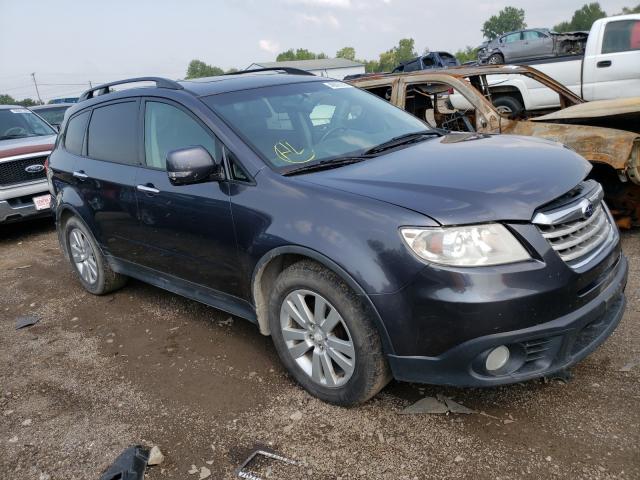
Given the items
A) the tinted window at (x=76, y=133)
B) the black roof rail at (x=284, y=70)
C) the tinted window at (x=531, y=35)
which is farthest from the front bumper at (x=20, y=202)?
the tinted window at (x=531, y=35)

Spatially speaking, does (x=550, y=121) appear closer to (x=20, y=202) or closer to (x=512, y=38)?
(x=20, y=202)

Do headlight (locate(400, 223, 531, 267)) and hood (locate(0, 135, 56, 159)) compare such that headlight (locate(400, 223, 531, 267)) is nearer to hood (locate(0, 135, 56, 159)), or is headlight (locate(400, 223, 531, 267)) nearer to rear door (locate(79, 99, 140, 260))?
rear door (locate(79, 99, 140, 260))

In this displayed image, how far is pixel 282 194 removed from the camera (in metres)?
2.82

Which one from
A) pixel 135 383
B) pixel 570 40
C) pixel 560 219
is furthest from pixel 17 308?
pixel 570 40

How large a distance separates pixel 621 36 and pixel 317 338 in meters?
8.54

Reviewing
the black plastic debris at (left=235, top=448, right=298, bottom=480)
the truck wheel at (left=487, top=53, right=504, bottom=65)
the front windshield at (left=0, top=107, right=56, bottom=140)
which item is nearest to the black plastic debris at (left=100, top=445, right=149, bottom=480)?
the black plastic debris at (left=235, top=448, right=298, bottom=480)

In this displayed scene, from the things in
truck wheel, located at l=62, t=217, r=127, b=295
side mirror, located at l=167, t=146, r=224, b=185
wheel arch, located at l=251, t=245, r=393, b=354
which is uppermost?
side mirror, located at l=167, t=146, r=224, b=185

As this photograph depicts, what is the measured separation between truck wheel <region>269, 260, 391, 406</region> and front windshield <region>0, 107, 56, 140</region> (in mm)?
7313

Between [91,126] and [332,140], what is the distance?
2371 mm

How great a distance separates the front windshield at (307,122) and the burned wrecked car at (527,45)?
1335 centimetres

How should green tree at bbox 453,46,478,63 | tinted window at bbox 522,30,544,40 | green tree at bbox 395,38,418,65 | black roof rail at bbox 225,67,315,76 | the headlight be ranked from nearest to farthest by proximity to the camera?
the headlight < black roof rail at bbox 225,67,315,76 < tinted window at bbox 522,30,544,40 < green tree at bbox 453,46,478,63 < green tree at bbox 395,38,418,65

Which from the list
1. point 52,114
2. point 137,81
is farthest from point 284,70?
point 52,114

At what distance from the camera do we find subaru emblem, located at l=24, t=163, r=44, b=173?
7574mm

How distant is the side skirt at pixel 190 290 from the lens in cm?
329
